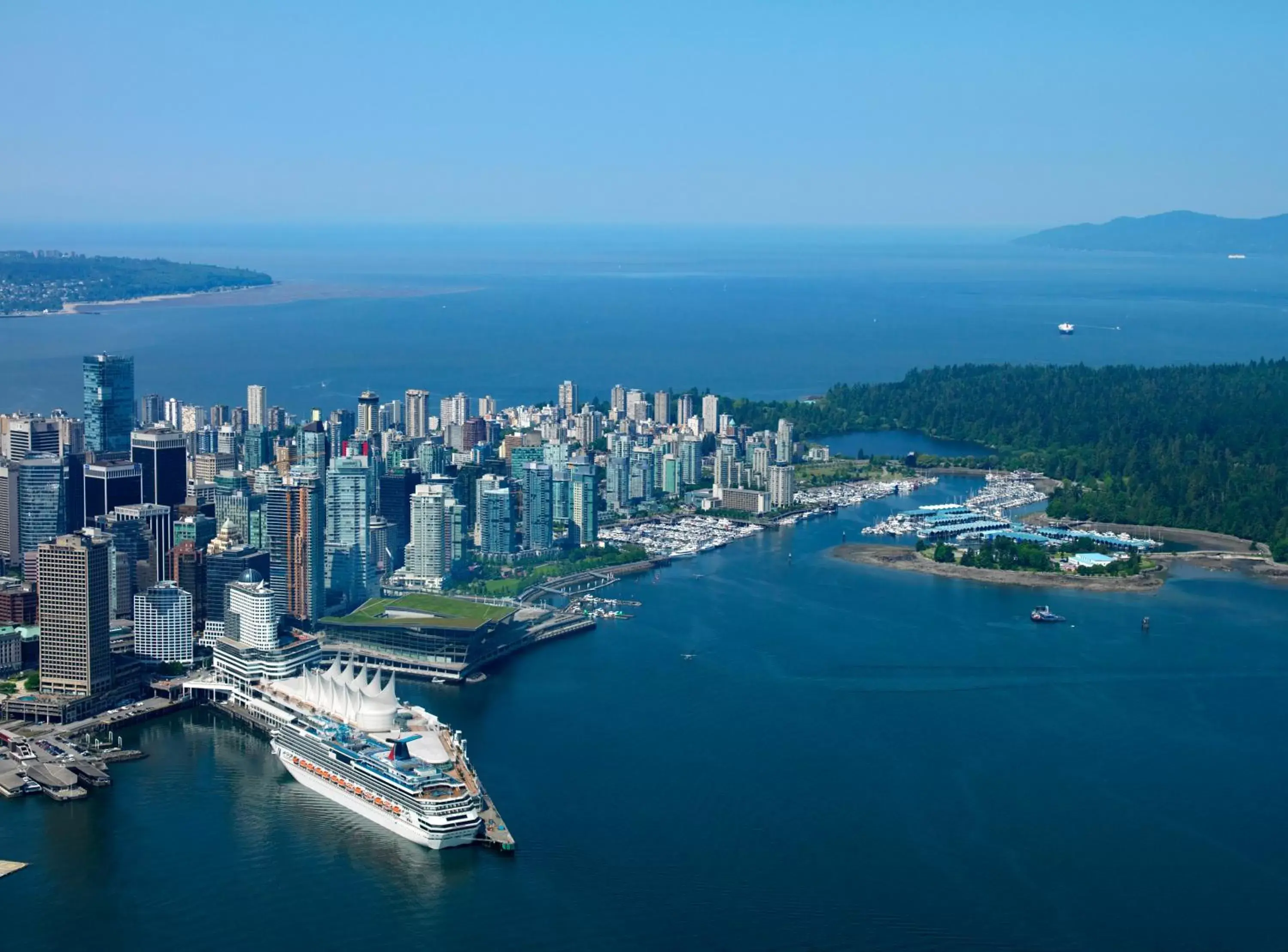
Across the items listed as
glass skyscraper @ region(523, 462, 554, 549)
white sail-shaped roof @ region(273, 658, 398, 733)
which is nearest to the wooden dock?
white sail-shaped roof @ region(273, 658, 398, 733)

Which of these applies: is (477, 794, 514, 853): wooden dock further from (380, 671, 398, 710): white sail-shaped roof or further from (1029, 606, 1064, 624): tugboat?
(1029, 606, 1064, 624): tugboat

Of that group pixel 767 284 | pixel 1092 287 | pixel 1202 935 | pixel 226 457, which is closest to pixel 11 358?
pixel 226 457

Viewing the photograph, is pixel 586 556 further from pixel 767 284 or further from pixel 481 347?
pixel 767 284

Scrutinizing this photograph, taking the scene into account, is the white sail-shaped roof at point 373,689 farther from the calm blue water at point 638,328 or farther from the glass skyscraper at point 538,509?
the calm blue water at point 638,328

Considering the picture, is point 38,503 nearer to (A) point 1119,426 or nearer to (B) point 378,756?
(B) point 378,756

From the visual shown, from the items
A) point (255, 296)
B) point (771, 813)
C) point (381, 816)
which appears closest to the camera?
point (381, 816)

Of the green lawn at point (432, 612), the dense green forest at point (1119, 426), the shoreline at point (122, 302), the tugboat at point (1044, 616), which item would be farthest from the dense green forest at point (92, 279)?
the tugboat at point (1044, 616)

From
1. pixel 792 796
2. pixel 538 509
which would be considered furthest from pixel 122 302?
pixel 792 796
